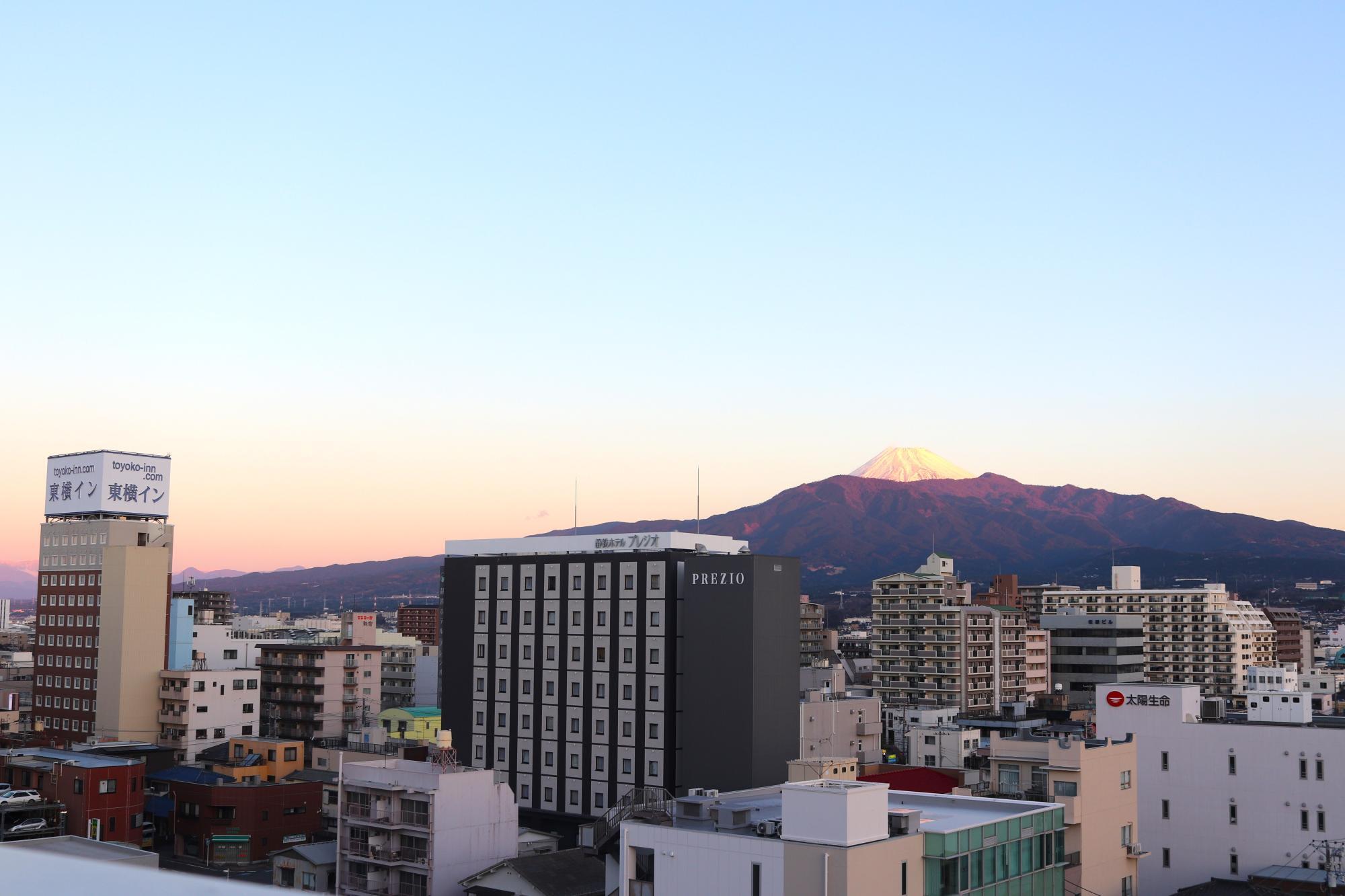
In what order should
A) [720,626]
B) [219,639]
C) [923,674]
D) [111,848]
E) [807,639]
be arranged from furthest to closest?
[807,639] → [923,674] → [219,639] → [720,626] → [111,848]

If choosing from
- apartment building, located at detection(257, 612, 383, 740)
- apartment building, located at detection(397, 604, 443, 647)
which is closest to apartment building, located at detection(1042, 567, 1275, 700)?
apartment building, located at detection(257, 612, 383, 740)

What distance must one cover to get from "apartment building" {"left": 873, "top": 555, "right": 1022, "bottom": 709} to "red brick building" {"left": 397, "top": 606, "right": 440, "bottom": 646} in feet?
328

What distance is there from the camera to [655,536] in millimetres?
63219

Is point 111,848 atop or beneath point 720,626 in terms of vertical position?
beneath

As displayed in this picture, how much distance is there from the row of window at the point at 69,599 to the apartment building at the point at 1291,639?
150 m

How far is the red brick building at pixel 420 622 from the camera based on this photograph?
191375 mm

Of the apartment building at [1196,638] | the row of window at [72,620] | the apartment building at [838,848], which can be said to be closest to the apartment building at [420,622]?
the apartment building at [1196,638]

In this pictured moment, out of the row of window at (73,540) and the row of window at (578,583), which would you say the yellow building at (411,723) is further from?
the row of window at (73,540)

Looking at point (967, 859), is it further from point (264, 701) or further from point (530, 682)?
point (264, 701)

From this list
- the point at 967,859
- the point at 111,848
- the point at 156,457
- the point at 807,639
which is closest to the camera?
the point at 967,859

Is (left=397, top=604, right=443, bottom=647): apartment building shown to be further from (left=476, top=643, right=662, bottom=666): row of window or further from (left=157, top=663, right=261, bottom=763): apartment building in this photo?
(left=476, top=643, right=662, bottom=666): row of window

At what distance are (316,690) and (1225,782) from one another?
61.3 m

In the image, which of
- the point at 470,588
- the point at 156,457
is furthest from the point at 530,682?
the point at 156,457

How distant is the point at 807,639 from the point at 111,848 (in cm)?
10095
